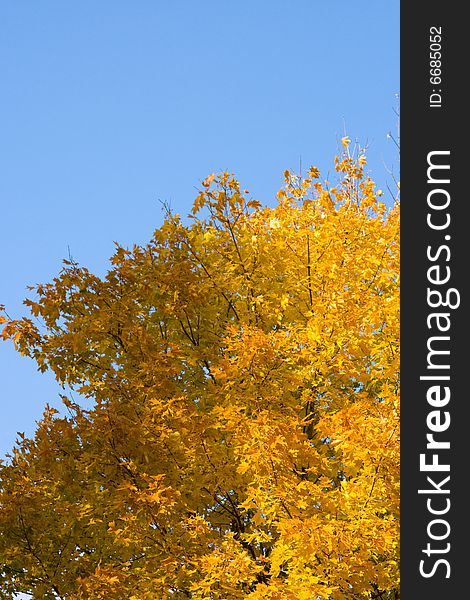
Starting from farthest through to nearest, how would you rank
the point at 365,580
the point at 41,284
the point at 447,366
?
the point at 41,284, the point at 365,580, the point at 447,366

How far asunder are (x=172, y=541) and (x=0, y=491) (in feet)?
19.3

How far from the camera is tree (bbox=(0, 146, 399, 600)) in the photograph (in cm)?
866

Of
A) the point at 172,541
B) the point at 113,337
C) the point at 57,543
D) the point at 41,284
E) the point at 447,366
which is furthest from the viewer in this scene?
the point at 57,543

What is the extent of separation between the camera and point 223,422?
401 inches

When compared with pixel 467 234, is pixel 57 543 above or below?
below

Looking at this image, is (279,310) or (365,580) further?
(279,310)

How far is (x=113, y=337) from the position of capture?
36.7ft

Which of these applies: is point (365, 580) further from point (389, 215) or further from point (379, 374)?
point (389, 215)

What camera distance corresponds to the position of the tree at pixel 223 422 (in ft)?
28.4

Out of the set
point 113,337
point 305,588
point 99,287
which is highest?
point 99,287

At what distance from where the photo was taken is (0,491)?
14.3m

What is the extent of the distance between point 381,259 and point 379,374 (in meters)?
2.46

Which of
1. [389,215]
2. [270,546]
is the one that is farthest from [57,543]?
[389,215]

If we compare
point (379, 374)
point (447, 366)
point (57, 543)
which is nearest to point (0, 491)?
point (57, 543)
